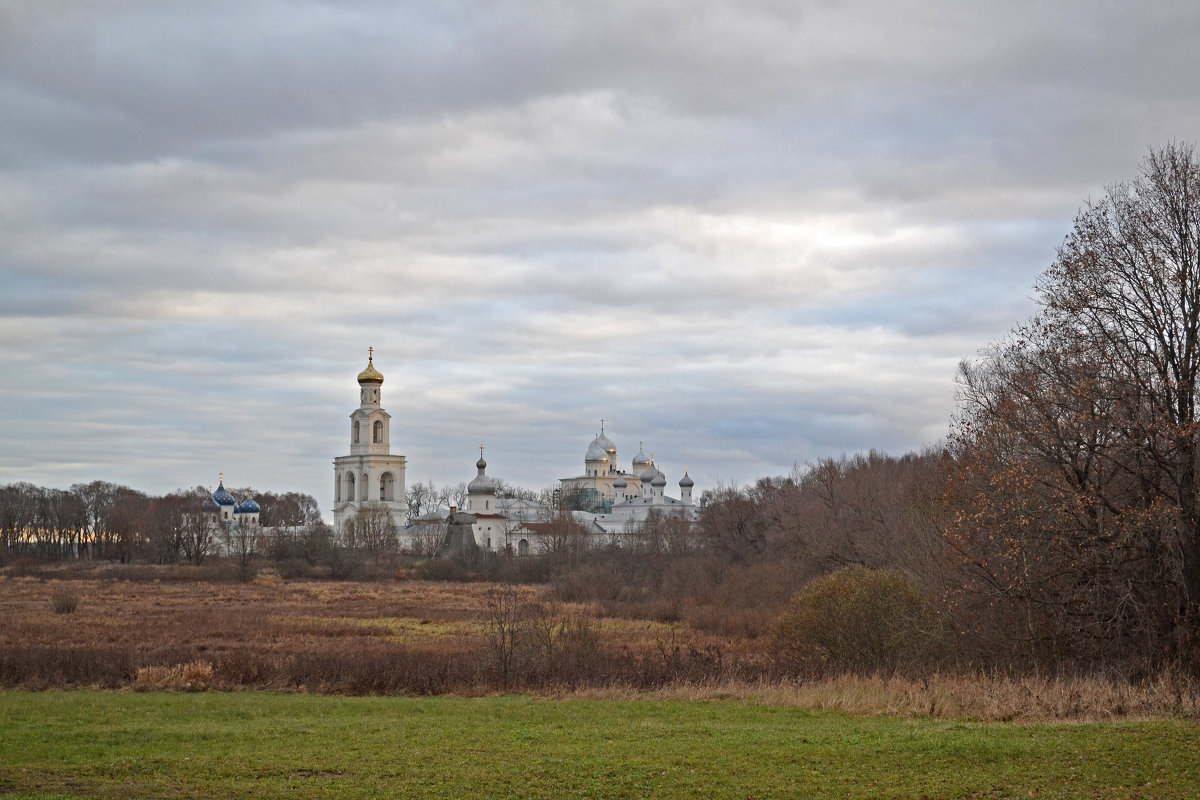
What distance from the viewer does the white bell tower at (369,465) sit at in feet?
399

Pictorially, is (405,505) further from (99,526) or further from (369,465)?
(99,526)

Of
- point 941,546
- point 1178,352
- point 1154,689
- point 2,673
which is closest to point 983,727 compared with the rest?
point 1154,689

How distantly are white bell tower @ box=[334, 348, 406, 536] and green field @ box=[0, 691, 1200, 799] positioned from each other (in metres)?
105

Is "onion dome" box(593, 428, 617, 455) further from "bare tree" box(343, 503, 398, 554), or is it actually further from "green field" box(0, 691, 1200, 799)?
"green field" box(0, 691, 1200, 799)

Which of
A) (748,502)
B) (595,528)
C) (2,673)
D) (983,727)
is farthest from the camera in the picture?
(595,528)

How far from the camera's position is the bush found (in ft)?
75.2

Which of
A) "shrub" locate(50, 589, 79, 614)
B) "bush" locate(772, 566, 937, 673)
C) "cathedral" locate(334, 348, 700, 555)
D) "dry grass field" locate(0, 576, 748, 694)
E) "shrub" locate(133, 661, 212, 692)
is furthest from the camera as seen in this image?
"cathedral" locate(334, 348, 700, 555)

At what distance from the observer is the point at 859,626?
2352 cm

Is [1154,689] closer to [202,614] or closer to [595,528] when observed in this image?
[202,614]

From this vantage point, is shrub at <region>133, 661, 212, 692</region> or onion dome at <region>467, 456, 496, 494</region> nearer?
shrub at <region>133, 661, 212, 692</region>

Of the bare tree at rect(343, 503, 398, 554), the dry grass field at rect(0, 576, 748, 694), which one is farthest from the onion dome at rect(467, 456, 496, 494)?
the dry grass field at rect(0, 576, 748, 694)

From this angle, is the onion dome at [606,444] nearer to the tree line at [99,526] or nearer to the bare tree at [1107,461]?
the tree line at [99,526]

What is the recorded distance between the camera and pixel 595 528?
398 ft

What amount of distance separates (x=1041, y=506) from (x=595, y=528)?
10276 cm
